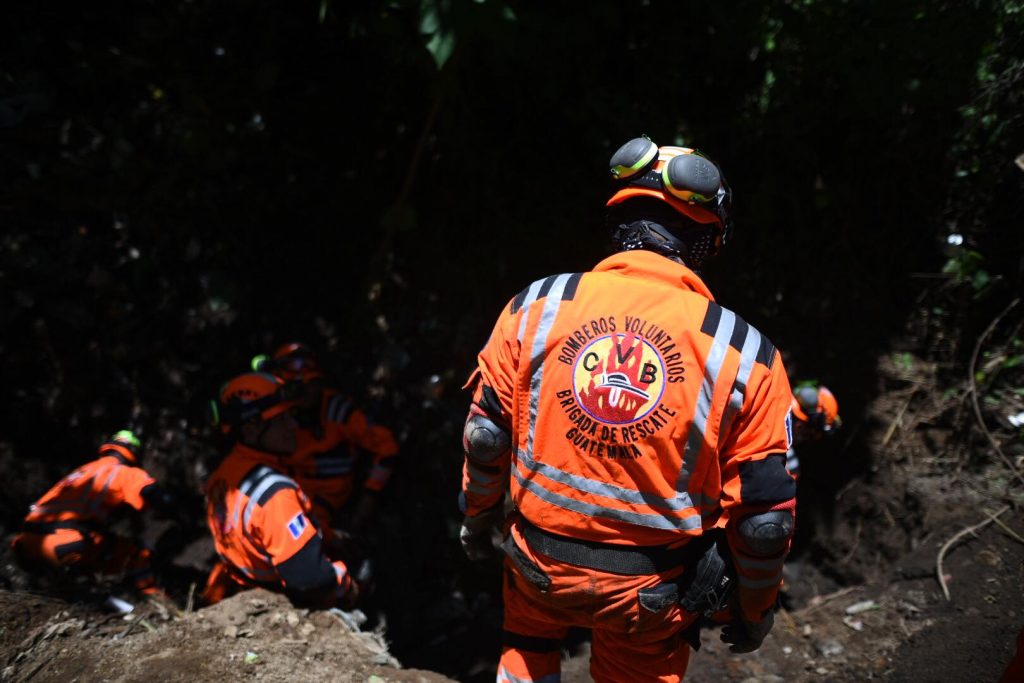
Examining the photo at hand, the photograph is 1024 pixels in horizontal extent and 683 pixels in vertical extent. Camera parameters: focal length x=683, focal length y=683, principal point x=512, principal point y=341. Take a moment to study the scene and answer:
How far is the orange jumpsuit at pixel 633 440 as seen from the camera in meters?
1.88

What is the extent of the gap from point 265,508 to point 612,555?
208 cm

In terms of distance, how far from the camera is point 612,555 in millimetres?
1991

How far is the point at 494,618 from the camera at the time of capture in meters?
4.40

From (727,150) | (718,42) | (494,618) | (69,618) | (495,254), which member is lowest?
(494,618)

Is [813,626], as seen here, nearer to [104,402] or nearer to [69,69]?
[104,402]

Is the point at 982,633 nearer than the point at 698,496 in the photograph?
No

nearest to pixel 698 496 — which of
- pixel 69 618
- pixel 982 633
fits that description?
pixel 982 633

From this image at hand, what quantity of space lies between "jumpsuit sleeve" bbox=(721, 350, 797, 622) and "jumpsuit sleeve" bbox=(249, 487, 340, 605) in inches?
→ 87.6

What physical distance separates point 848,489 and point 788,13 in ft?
9.14

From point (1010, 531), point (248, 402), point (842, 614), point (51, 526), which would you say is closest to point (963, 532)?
point (1010, 531)

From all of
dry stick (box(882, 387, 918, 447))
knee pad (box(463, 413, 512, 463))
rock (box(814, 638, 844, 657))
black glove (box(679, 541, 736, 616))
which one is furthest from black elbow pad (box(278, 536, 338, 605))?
dry stick (box(882, 387, 918, 447))

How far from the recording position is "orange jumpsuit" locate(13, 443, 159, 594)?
13.0ft

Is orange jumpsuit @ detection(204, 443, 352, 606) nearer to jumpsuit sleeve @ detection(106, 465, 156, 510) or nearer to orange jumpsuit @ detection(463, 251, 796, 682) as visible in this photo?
jumpsuit sleeve @ detection(106, 465, 156, 510)

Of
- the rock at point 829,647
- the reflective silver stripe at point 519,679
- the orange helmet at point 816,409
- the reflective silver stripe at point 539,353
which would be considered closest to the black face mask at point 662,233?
the reflective silver stripe at point 539,353
